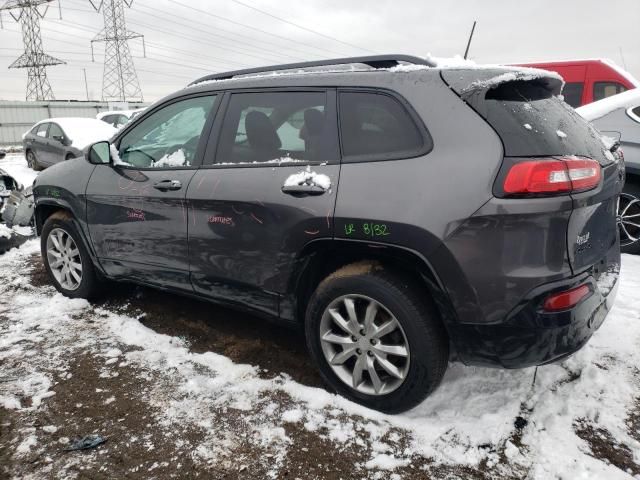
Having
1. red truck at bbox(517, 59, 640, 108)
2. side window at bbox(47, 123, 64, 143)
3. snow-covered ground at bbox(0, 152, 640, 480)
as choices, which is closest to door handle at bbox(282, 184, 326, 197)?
snow-covered ground at bbox(0, 152, 640, 480)

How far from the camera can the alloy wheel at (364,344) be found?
94.3 inches

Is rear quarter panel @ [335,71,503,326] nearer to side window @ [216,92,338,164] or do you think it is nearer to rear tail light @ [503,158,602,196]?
rear tail light @ [503,158,602,196]

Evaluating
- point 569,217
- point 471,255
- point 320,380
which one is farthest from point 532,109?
point 320,380

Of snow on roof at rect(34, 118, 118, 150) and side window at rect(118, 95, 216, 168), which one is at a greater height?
snow on roof at rect(34, 118, 118, 150)

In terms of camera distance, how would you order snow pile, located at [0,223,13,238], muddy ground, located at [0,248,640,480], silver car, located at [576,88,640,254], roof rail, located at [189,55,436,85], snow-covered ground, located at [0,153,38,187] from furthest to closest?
1. snow-covered ground, located at [0,153,38,187]
2. snow pile, located at [0,223,13,238]
3. silver car, located at [576,88,640,254]
4. roof rail, located at [189,55,436,85]
5. muddy ground, located at [0,248,640,480]

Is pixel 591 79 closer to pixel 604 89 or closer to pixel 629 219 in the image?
pixel 604 89

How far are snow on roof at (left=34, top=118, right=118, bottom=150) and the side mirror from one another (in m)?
9.12

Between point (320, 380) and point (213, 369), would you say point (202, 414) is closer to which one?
point (213, 369)

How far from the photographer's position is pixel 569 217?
6.57ft

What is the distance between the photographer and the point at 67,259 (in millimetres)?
4082

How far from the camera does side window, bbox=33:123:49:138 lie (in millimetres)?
12844

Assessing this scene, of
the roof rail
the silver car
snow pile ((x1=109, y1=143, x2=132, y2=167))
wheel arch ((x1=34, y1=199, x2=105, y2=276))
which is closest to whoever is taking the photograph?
the roof rail

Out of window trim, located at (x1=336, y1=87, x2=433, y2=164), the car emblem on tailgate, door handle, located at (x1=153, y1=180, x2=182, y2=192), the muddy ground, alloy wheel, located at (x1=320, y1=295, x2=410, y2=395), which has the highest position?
window trim, located at (x1=336, y1=87, x2=433, y2=164)

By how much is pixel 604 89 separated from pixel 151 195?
32.9 ft
